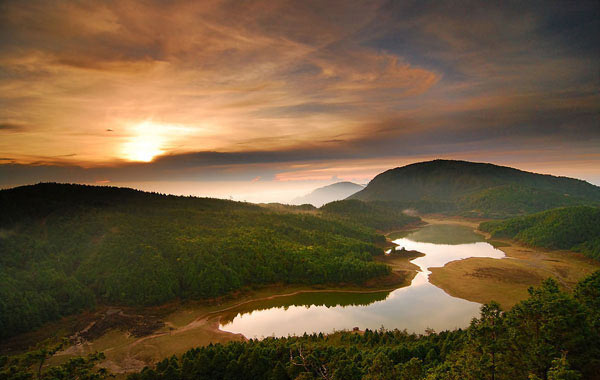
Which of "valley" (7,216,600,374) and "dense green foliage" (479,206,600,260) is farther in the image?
"dense green foliage" (479,206,600,260)

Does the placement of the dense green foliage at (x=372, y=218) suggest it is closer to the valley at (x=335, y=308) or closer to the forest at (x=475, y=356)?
the valley at (x=335, y=308)

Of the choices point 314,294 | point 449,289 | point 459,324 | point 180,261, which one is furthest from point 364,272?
point 180,261

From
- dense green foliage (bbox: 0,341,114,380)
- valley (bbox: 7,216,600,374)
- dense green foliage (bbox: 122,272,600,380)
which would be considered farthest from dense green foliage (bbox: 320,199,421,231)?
dense green foliage (bbox: 0,341,114,380)

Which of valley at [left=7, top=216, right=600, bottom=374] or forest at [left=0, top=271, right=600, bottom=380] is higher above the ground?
forest at [left=0, top=271, right=600, bottom=380]

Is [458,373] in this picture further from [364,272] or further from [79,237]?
[79,237]

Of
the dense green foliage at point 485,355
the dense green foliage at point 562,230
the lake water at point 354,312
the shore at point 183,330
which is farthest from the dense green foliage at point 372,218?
the dense green foliage at point 485,355

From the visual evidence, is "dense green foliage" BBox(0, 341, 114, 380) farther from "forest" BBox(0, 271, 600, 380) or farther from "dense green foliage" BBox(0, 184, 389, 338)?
"dense green foliage" BBox(0, 184, 389, 338)
